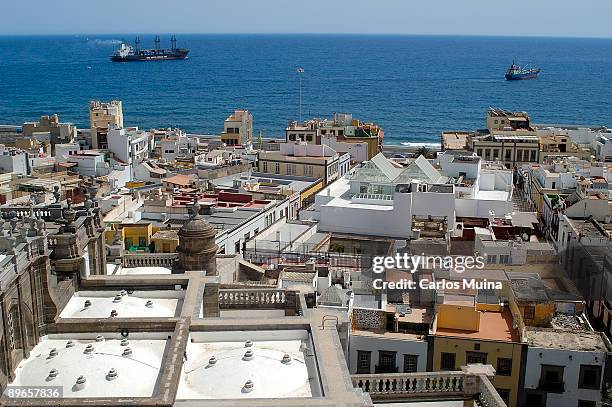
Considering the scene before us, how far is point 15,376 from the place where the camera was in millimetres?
15945

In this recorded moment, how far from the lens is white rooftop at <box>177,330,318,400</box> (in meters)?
15.4

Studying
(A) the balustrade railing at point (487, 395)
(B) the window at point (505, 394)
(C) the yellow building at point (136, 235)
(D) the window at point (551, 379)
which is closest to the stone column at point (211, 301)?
(A) the balustrade railing at point (487, 395)

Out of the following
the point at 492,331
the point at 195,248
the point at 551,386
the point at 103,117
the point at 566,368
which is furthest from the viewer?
the point at 103,117

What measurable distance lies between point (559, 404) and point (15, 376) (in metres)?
19.6

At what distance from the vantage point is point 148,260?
27.4 meters

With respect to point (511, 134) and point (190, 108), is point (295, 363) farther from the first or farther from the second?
point (190, 108)

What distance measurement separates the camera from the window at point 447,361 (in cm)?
2683

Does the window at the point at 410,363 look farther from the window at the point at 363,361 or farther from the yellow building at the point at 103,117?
the yellow building at the point at 103,117

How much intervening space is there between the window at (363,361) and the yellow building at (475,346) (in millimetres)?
2488

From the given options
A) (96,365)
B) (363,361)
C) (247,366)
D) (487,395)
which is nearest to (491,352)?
(363,361)

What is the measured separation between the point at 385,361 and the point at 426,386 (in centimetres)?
888

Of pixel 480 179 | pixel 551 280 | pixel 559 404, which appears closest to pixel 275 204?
pixel 480 179

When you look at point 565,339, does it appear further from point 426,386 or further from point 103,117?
point 103,117

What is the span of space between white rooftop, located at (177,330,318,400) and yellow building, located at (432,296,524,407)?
10414mm
